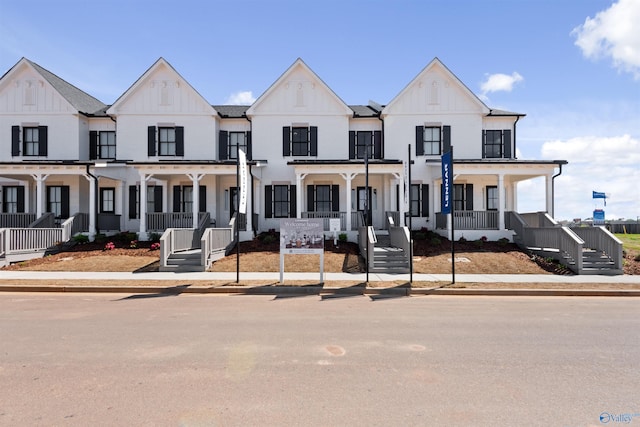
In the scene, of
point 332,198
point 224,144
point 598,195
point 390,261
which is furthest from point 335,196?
point 598,195

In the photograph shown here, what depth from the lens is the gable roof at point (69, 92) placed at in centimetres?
2414

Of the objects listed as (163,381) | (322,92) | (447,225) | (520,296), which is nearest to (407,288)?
(520,296)

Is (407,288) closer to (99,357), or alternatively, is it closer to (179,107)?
(99,357)

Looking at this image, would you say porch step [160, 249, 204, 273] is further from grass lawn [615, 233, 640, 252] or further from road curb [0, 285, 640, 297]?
grass lawn [615, 233, 640, 252]

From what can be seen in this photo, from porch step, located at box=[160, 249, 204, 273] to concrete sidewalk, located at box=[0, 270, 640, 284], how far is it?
558 mm

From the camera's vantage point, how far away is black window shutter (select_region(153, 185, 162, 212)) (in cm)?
2433

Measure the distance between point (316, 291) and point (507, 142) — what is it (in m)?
18.5

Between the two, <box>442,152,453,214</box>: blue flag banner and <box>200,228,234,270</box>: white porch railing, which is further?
<box>200,228,234,270</box>: white porch railing

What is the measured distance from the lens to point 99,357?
5.86 metres

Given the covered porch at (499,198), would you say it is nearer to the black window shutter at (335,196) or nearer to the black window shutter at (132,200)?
the black window shutter at (335,196)

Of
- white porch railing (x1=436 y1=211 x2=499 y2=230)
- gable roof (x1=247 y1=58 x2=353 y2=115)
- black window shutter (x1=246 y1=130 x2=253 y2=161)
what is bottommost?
white porch railing (x1=436 y1=211 x2=499 y2=230)

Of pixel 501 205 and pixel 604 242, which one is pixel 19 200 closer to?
pixel 501 205

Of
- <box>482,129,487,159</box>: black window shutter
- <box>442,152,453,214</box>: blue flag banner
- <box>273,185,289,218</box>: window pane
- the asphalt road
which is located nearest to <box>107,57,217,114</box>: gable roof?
<box>273,185,289,218</box>: window pane

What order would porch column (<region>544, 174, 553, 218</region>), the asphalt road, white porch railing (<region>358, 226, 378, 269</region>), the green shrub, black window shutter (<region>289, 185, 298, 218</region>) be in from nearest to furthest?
the asphalt road → white porch railing (<region>358, 226, 378, 269</region>) → the green shrub → porch column (<region>544, 174, 553, 218</region>) → black window shutter (<region>289, 185, 298, 218</region>)
